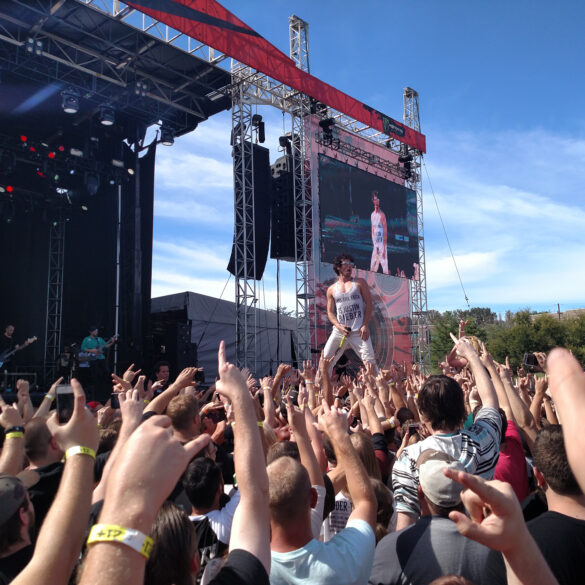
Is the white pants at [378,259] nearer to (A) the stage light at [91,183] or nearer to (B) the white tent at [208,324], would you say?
(B) the white tent at [208,324]

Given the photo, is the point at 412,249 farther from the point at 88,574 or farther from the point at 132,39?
the point at 88,574

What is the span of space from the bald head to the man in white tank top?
15.7 m

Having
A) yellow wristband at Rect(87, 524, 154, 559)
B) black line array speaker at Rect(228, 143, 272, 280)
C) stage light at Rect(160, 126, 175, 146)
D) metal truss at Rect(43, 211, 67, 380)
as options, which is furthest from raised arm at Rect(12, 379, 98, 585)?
stage light at Rect(160, 126, 175, 146)

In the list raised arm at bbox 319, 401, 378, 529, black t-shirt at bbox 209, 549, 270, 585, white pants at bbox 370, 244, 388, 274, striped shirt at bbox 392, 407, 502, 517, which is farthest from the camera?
white pants at bbox 370, 244, 388, 274

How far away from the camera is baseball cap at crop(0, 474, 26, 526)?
172 centimetres

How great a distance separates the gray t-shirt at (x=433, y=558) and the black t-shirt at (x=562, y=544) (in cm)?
17

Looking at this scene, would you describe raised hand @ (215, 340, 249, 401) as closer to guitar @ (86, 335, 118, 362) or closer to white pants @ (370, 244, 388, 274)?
guitar @ (86, 335, 118, 362)

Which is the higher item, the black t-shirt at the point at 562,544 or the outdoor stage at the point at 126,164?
the outdoor stage at the point at 126,164

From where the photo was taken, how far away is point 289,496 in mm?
1811

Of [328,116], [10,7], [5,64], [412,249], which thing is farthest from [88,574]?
[412,249]

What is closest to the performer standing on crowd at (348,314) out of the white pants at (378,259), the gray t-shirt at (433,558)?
the gray t-shirt at (433,558)

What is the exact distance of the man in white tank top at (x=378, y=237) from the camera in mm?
17453

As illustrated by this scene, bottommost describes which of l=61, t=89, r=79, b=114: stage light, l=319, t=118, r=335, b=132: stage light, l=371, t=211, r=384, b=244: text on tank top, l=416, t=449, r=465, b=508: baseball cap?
l=416, t=449, r=465, b=508: baseball cap

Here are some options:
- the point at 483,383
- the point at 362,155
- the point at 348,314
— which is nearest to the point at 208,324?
the point at 362,155
